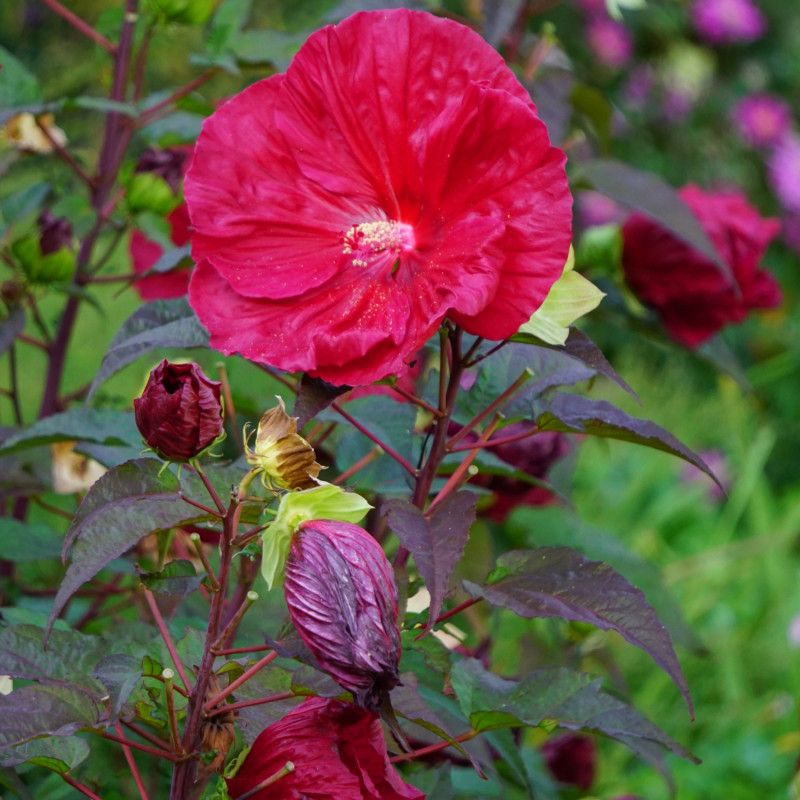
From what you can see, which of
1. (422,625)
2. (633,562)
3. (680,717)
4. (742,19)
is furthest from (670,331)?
(742,19)

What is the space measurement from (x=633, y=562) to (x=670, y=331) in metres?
0.18

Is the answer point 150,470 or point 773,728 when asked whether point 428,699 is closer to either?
point 150,470

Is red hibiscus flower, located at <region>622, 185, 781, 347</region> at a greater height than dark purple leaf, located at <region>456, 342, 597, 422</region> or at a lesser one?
lesser

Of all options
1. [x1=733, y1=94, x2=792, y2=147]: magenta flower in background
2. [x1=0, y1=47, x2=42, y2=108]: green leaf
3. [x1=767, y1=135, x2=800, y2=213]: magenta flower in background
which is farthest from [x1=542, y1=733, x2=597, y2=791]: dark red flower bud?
[x1=733, y1=94, x2=792, y2=147]: magenta flower in background

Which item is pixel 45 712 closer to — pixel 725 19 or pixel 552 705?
pixel 552 705

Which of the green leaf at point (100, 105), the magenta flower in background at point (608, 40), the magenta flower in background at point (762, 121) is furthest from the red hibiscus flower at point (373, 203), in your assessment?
the magenta flower in background at point (762, 121)

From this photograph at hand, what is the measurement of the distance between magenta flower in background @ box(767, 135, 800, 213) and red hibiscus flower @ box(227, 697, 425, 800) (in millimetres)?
2459

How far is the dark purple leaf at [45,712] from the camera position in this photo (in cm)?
34

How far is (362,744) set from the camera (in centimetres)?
35

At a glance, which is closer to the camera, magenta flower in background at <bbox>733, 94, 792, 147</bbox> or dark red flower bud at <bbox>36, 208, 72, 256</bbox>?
dark red flower bud at <bbox>36, 208, 72, 256</bbox>

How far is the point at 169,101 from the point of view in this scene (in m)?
0.66

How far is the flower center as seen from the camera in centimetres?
44

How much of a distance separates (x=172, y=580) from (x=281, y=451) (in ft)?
0.26

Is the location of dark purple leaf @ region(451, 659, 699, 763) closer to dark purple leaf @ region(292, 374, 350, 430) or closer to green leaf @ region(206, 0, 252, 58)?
dark purple leaf @ region(292, 374, 350, 430)
